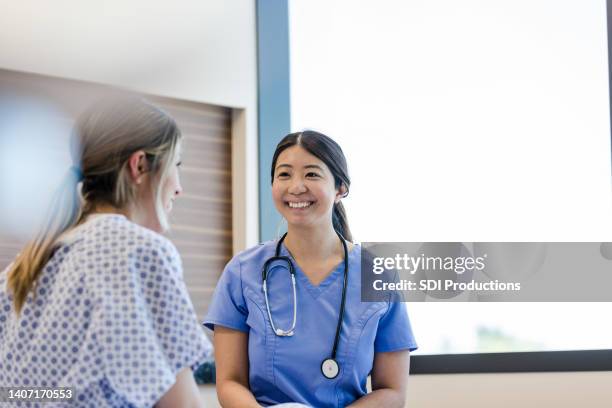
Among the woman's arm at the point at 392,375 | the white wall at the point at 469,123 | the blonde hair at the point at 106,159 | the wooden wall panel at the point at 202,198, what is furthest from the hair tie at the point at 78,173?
the white wall at the point at 469,123

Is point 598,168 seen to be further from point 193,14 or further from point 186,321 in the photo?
point 186,321

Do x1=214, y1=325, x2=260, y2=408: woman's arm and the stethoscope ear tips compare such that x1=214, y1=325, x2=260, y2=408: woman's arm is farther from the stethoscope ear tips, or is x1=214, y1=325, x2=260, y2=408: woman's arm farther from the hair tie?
the hair tie

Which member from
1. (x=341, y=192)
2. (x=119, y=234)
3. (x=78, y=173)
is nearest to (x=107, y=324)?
(x=119, y=234)

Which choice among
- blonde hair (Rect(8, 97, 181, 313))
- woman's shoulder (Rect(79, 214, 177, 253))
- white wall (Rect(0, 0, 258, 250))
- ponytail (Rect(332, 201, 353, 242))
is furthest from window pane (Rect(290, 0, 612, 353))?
woman's shoulder (Rect(79, 214, 177, 253))

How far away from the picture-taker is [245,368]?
1998 mm

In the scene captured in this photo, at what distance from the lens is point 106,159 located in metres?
1.33

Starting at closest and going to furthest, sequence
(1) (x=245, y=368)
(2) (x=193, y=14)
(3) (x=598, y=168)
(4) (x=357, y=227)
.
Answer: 1. (1) (x=245, y=368)
2. (2) (x=193, y=14)
3. (4) (x=357, y=227)
4. (3) (x=598, y=168)

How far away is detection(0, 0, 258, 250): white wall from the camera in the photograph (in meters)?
2.20

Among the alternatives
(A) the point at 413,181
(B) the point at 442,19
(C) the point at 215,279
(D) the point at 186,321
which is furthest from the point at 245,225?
(D) the point at 186,321

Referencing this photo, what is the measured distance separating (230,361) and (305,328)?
0.67ft

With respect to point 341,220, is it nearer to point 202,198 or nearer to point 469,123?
point 202,198

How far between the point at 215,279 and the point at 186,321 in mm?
1294

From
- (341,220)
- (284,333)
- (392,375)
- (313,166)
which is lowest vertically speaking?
(392,375)

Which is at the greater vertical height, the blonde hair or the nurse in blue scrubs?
the blonde hair
